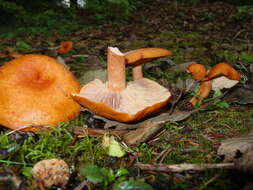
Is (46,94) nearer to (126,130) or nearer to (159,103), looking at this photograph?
(126,130)

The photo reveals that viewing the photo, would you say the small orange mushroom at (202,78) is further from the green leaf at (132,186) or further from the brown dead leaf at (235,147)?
the green leaf at (132,186)

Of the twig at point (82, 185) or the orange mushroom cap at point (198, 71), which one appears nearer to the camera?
the twig at point (82, 185)

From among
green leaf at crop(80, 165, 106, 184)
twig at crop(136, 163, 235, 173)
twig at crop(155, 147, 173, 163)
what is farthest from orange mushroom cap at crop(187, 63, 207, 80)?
green leaf at crop(80, 165, 106, 184)

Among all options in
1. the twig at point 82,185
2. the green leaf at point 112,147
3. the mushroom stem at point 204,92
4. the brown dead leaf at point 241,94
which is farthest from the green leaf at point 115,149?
the brown dead leaf at point 241,94

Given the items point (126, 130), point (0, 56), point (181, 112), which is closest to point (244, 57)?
point (181, 112)

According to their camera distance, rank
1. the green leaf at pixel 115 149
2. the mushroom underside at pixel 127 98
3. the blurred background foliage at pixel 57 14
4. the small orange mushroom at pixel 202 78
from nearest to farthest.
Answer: the green leaf at pixel 115 149 → the mushroom underside at pixel 127 98 → the small orange mushroom at pixel 202 78 → the blurred background foliage at pixel 57 14

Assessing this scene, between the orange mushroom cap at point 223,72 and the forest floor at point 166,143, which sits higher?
the orange mushroom cap at point 223,72

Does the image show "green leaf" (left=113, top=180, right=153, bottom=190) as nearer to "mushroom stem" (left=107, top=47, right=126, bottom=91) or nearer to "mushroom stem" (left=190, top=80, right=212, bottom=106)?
"mushroom stem" (left=107, top=47, right=126, bottom=91)
